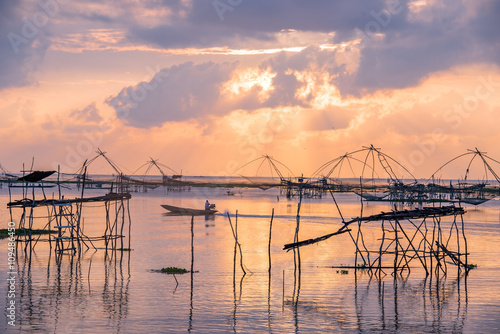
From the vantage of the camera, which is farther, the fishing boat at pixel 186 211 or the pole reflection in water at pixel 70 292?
the fishing boat at pixel 186 211

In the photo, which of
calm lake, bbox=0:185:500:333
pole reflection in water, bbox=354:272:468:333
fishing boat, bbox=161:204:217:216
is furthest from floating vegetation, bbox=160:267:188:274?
fishing boat, bbox=161:204:217:216

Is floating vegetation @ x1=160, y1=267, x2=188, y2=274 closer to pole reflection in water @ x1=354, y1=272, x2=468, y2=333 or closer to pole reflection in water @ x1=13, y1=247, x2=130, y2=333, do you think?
pole reflection in water @ x1=13, y1=247, x2=130, y2=333

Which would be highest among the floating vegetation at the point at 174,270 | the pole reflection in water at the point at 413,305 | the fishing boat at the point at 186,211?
the fishing boat at the point at 186,211

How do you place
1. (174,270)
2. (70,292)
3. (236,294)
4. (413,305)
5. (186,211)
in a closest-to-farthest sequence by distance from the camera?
(413,305) < (70,292) < (236,294) < (174,270) < (186,211)

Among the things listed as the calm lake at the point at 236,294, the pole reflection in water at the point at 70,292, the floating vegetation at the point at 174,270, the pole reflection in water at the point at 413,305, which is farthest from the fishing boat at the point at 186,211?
the pole reflection in water at the point at 413,305

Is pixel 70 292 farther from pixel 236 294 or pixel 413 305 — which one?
pixel 413 305

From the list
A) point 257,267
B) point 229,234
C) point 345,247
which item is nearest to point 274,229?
point 229,234

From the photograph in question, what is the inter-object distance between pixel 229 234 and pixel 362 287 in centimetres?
1409

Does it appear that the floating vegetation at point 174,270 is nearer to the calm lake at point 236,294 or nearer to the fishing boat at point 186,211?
the calm lake at point 236,294

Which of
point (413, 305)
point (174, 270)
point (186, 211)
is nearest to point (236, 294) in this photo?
point (174, 270)

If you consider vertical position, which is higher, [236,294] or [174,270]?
A: [174,270]

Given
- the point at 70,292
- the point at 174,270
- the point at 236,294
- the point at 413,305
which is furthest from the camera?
the point at 174,270

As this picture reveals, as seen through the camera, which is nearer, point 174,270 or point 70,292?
point 70,292

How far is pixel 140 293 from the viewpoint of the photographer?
609 inches
